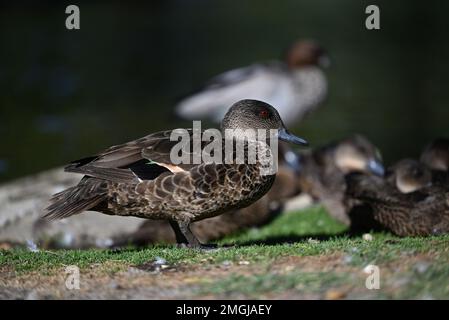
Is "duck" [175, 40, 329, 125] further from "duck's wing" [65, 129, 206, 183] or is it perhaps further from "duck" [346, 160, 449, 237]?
"duck's wing" [65, 129, 206, 183]

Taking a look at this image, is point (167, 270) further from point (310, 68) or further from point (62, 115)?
point (62, 115)

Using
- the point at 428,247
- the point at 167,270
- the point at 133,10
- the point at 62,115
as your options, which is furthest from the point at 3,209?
the point at 133,10

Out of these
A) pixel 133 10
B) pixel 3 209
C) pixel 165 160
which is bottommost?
pixel 3 209

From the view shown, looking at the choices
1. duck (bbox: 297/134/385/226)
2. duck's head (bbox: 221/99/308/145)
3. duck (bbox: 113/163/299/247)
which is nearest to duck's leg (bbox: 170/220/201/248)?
duck's head (bbox: 221/99/308/145)

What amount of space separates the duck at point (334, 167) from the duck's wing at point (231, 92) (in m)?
2.32

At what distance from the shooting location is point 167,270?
5398 mm

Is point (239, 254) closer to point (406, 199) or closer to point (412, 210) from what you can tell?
point (412, 210)

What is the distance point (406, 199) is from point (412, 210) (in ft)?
0.77

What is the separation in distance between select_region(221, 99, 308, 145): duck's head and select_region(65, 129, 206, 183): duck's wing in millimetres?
528

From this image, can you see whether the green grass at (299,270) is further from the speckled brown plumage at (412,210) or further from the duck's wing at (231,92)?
the duck's wing at (231,92)

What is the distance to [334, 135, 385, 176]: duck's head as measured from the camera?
980 centimetres

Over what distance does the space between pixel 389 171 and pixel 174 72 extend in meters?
12.0

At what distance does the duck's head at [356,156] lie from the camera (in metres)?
9.80

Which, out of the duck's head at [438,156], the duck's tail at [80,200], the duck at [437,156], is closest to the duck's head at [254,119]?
the duck's tail at [80,200]
